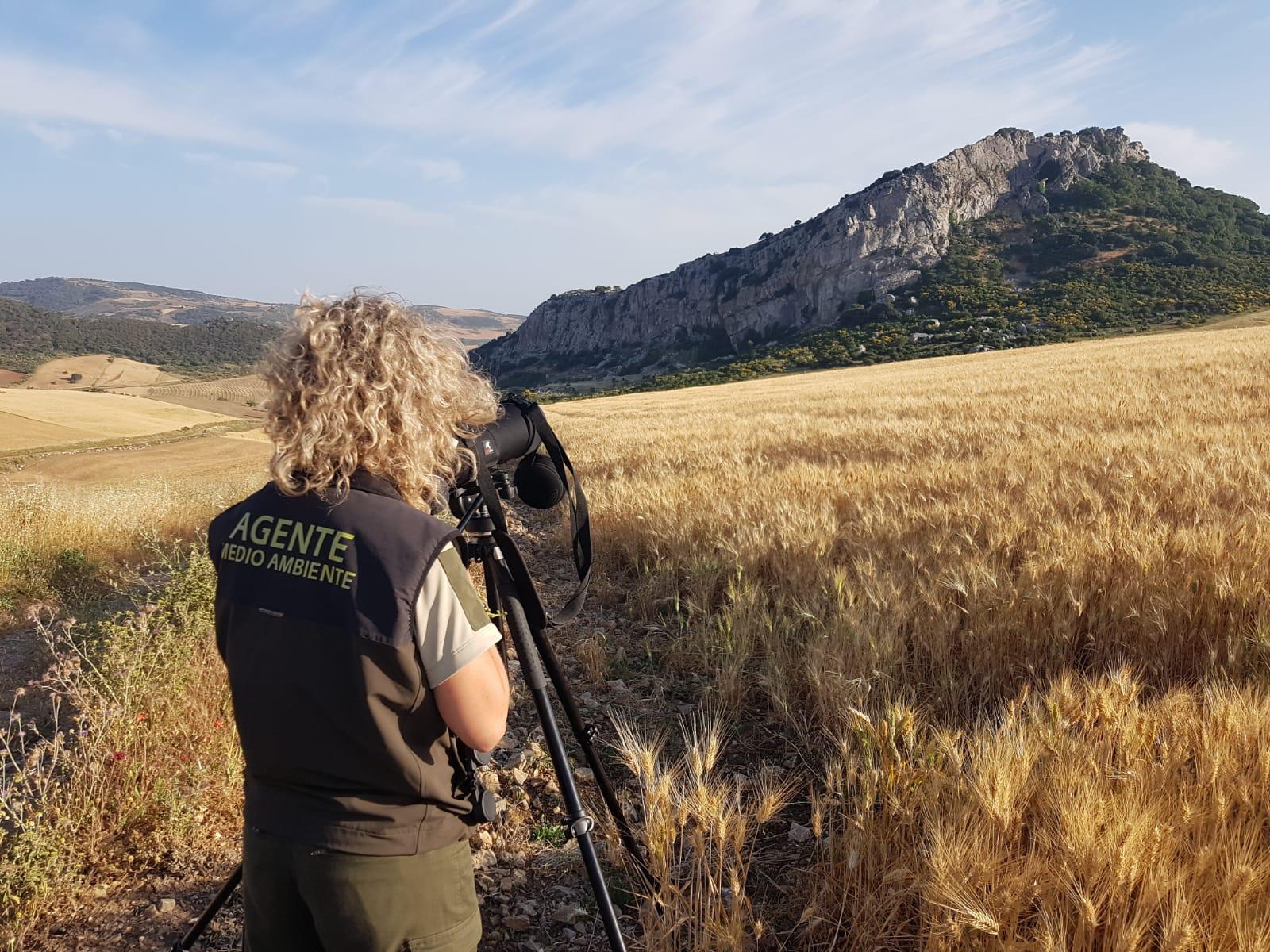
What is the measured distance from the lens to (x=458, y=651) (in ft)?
5.01

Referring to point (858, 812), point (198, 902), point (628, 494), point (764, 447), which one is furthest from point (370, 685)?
point (764, 447)

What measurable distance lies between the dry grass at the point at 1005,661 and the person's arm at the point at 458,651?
3.40ft

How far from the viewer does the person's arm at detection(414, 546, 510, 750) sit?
1.51 meters

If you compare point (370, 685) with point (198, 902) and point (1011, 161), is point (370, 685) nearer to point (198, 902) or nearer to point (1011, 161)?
point (198, 902)

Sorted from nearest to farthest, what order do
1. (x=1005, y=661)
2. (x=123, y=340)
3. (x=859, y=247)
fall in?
1. (x=1005, y=661)
2. (x=859, y=247)
3. (x=123, y=340)

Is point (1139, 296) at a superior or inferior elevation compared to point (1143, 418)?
superior

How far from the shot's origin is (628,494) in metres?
7.66

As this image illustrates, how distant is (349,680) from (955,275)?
377ft

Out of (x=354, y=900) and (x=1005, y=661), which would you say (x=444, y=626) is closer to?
(x=354, y=900)

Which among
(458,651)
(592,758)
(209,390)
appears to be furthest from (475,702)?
(209,390)

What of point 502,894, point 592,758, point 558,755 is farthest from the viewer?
point 502,894

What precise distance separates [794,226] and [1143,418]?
14582 centimetres

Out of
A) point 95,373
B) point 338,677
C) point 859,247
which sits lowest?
point 338,677

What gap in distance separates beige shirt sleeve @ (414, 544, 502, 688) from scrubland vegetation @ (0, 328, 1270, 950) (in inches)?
44.1
